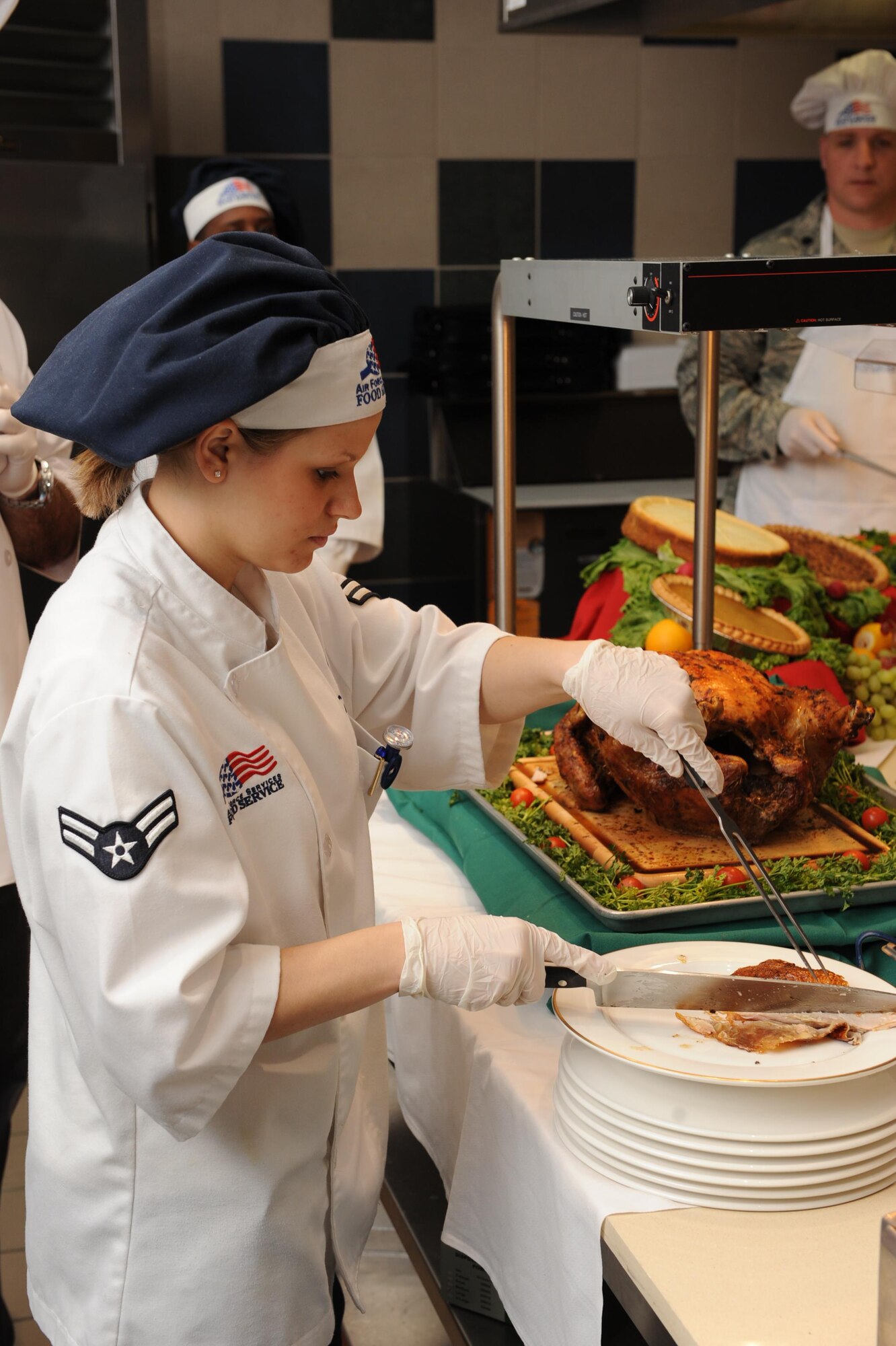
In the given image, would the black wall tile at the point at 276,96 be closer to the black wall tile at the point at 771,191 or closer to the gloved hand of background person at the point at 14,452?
the black wall tile at the point at 771,191

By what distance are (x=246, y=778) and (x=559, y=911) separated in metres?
0.51

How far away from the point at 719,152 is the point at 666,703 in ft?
12.1

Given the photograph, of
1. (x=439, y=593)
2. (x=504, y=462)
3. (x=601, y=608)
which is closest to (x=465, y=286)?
(x=439, y=593)

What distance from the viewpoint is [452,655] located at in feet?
4.80

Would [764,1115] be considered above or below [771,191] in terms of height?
below

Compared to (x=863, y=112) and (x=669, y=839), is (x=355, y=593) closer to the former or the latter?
(x=669, y=839)

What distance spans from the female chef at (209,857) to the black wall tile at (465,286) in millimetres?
3267

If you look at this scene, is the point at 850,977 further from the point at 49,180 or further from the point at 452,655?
the point at 49,180

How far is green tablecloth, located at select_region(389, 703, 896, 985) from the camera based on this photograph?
1405 mm

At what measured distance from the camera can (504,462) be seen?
199 cm

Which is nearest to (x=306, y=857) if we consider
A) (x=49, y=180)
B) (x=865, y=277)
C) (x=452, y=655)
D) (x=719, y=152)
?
(x=452, y=655)

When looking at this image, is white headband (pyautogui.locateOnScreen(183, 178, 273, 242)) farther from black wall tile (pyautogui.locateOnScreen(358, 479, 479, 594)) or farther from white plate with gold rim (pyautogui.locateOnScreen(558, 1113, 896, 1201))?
white plate with gold rim (pyautogui.locateOnScreen(558, 1113, 896, 1201))

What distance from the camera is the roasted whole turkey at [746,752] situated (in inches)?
60.6

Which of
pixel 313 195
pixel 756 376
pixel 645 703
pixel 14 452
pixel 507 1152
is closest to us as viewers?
pixel 507 1152
